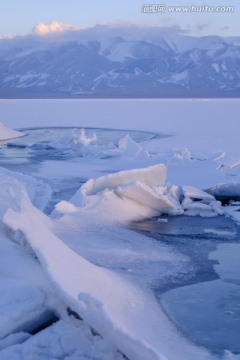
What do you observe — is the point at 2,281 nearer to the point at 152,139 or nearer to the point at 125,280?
the point at 125,280

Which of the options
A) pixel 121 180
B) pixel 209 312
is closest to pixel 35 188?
pixel 121 180

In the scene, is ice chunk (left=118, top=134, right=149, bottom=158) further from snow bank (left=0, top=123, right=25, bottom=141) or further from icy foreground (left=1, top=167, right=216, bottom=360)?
icy foreground (left=1, top=167, right=216, bottom=360)

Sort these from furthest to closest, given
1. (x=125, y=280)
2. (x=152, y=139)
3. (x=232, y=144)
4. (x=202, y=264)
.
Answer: (x=152, y=139)
(x=232, y=144)
(x=202, y=264)
(x=125, y=280)

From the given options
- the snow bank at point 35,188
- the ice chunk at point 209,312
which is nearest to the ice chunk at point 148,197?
the snow bank at point 35,188

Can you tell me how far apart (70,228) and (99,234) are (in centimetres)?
35

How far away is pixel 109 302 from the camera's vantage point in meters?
3.71

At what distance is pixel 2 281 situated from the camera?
3.68 metres

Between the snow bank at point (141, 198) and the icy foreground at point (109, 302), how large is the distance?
2.34m

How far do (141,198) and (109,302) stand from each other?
395 centimetres

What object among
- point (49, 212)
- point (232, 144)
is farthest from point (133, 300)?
point (232, 144)

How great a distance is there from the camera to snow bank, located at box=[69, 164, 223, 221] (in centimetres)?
734

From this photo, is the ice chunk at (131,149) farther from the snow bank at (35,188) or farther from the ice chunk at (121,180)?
the ice chunk at (121,180)

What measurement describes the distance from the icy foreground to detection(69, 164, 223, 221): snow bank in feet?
7.67

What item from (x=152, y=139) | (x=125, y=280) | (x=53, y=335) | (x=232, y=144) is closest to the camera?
(x=53, y=335)
